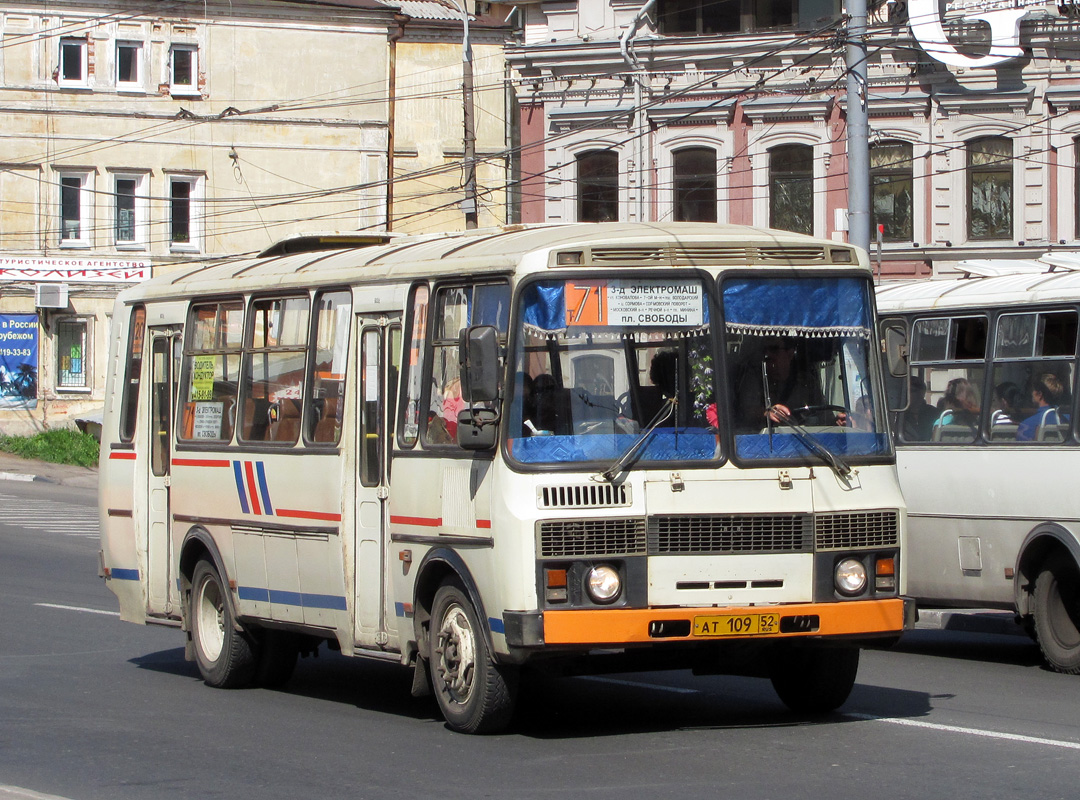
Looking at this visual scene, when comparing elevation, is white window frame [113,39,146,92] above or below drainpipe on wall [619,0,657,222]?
above

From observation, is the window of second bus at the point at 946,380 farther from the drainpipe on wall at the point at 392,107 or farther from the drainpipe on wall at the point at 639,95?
the drainpipe on wall at the point at 392,107

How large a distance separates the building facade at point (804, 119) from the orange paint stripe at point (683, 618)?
22.4 m

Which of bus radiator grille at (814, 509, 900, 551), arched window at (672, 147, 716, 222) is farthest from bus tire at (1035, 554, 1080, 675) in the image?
arched window at (672, 147, 716, 222)

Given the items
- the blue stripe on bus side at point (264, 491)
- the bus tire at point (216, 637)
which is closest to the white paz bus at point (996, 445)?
the blue stripe on bus side at point (264, 491)

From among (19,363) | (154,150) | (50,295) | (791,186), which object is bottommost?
(19,363)

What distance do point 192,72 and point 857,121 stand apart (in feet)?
92.9

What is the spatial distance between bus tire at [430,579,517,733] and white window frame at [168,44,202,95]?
36.1 metres

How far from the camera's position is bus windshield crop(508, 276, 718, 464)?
338 inches

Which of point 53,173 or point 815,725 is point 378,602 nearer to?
point 815,725

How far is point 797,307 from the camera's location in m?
9.07

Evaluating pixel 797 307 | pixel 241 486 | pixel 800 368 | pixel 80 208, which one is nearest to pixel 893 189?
pixel 80 208

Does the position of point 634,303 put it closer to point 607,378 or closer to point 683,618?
point 607,378

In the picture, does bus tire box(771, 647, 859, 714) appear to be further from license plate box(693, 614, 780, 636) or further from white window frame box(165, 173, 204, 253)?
white window frame box(165, 173, 204, 253)

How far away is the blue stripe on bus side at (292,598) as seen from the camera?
33.8ft
